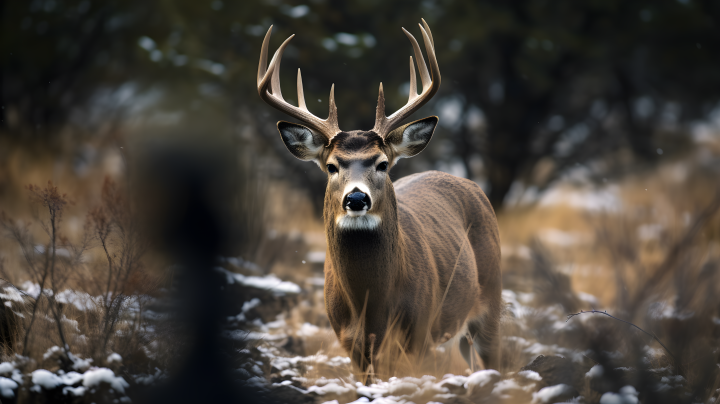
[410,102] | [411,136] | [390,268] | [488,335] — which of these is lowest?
[488,335]

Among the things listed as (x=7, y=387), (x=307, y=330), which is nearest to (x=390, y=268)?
(x=307, y=330)

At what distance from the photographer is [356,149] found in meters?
3.58

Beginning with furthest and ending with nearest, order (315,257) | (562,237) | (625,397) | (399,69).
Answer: (562,237) → (399,69) → (315,257) → (625,397)

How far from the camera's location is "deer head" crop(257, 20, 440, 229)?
3399 millimetres

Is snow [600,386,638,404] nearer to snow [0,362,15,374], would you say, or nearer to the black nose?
the black nose

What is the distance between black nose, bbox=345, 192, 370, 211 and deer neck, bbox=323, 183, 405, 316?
26cm

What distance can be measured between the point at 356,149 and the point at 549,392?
174 centimetres

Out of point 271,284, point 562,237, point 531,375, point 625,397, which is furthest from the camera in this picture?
point 562,237

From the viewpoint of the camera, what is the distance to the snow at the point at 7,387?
119 inches

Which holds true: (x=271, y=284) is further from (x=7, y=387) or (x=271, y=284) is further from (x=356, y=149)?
(x=7, y=387)

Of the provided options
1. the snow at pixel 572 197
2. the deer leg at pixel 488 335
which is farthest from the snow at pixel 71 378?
the snow at pixel 572 197

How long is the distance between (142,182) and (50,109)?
7.63 m

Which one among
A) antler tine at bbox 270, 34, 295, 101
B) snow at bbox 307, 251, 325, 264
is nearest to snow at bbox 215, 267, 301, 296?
snow at bbox 307, 251, 325, 264

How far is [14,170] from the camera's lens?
804cm
